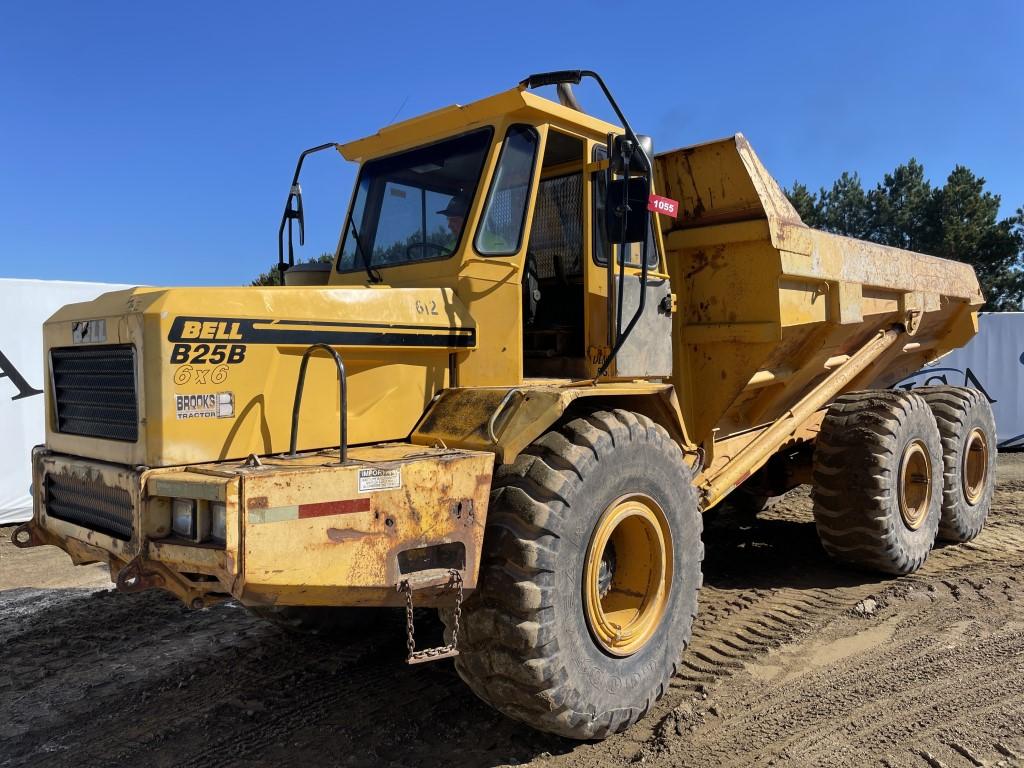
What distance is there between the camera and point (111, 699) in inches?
162

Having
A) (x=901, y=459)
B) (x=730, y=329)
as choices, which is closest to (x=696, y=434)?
(x=730, y=329)

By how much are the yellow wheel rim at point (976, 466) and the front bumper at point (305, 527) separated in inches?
241

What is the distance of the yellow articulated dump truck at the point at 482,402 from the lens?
298 cm

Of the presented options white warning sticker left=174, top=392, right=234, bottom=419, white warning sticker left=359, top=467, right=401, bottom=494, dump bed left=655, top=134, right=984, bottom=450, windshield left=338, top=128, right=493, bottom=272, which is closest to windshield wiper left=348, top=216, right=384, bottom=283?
windshield left=338, top=128, right=493, bottom=272

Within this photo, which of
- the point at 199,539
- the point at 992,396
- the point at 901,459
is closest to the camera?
the point at 199,539

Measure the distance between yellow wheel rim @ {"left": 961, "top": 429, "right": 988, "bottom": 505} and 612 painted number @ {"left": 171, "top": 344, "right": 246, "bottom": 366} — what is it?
6799 millimetres

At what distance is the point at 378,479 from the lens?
2973 mm

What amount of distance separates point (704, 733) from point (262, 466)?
2.30 meters

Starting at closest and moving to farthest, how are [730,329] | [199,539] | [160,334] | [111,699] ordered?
[199,539] → [160,334] → [111,699] → [730,329]

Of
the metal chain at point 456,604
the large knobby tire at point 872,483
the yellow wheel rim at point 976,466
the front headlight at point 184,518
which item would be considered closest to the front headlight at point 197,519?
the front headlight at point 184,518

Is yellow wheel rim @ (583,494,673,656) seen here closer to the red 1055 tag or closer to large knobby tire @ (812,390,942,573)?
the red 1055 tag

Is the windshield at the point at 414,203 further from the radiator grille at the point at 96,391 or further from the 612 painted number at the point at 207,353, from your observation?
the radiator grille at the point at 96,391

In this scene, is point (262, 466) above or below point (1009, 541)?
above

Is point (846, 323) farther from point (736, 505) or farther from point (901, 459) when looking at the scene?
point (736, 505)
